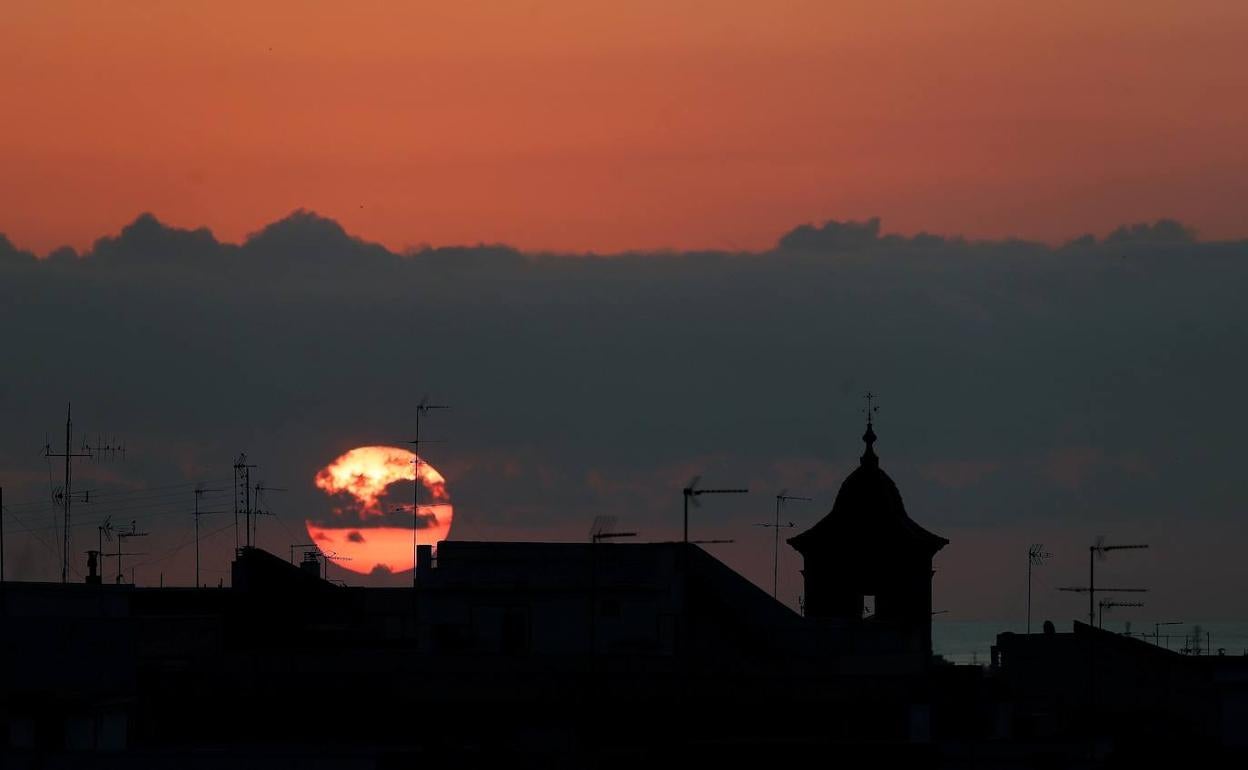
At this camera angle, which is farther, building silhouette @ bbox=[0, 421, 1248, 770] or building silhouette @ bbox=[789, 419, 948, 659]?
building silhouette @ bbox=[789, 419, 948, 659]

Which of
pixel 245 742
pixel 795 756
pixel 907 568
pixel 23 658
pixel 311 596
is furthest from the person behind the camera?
pixel 311 596

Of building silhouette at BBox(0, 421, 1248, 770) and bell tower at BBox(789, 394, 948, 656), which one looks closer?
building silhouette at BBox(0, 421, 1248, 770)

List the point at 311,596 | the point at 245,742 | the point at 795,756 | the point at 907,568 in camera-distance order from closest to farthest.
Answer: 1. the point at 795,756
2. the point at 245,742
3. the point at 907,568
4. the point at 311,596

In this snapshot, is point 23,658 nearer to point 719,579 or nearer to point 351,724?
point 351,724

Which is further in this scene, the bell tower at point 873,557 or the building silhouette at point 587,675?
the bell tower at point 873,557

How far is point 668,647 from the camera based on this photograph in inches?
3467

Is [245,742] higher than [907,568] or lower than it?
lower

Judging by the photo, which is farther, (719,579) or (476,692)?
(719,579)

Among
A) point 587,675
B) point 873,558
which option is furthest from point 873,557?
point 587,675

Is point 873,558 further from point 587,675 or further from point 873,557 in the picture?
point 587,675

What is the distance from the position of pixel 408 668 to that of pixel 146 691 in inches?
318

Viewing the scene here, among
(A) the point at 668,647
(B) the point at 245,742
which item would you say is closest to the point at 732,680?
(A) the point at 668,647

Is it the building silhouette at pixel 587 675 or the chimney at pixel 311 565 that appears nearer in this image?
the building silhouette at pixel 587 675

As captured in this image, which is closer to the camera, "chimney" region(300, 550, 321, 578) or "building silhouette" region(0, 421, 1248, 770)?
"building silhouette" region(0, 421, 1248, 770)
